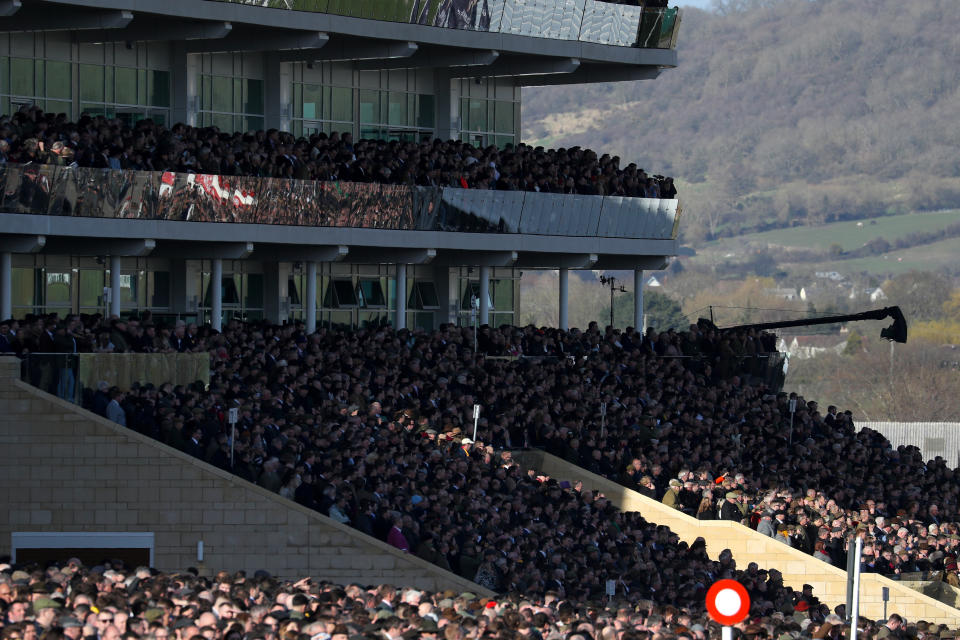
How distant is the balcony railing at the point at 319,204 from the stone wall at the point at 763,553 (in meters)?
6.40

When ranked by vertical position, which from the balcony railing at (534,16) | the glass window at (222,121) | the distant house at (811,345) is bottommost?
the distant house at (811,345)

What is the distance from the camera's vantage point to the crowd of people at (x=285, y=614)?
60.4ft

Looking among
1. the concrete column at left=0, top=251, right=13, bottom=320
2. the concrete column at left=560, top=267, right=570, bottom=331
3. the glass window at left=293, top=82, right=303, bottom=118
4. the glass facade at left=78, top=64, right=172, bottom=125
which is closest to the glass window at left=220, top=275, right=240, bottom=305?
the glass facade at left=78, top=64, right=172, bottom=125

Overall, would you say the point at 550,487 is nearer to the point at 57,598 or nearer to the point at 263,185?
the point at 263,185

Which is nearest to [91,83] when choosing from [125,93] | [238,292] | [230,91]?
[125,93]

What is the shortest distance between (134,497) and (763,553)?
1121 centimetres

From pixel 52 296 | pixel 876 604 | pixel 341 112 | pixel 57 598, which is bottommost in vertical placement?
pixel 876 604

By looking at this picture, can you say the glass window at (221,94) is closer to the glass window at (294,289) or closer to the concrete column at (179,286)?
the concrete column at (179,286)

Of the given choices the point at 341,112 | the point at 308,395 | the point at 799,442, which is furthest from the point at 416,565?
the point at 341,112

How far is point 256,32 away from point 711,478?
13147 millimetres

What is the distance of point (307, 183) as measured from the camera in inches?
1499

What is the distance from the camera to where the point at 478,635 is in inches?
767

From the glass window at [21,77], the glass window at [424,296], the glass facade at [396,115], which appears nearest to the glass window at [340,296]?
the glass window at [424,296]

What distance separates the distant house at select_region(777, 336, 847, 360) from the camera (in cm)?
15088
